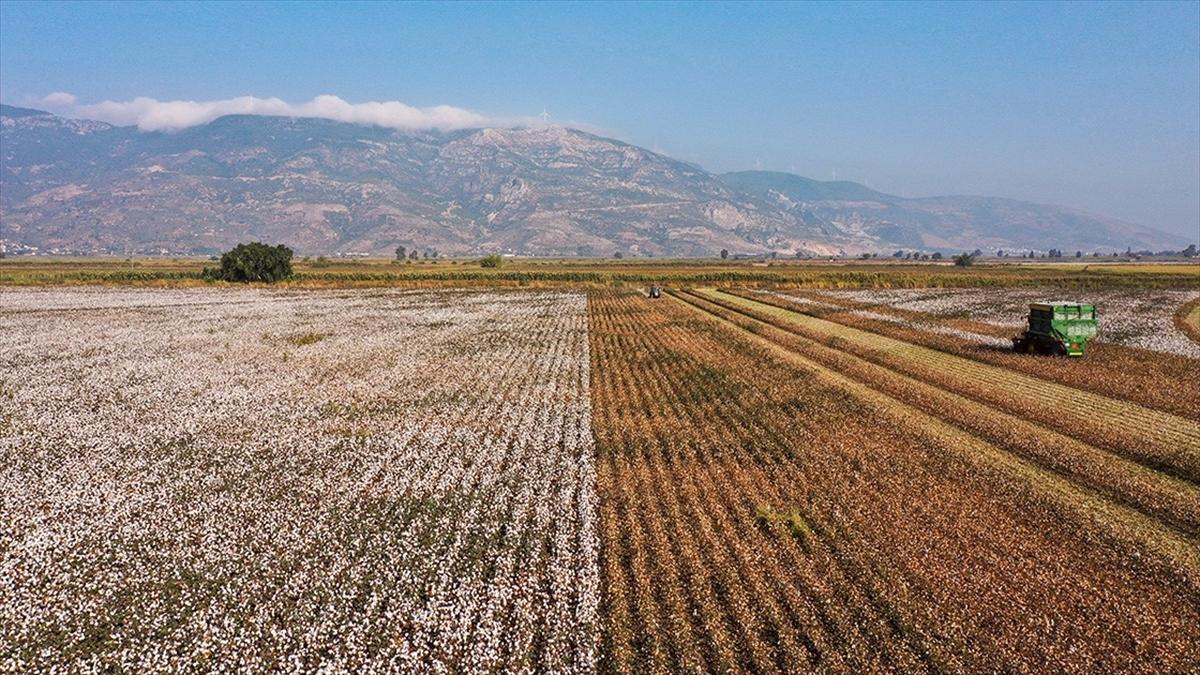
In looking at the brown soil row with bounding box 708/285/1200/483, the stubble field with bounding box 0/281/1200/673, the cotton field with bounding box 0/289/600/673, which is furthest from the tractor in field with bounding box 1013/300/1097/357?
the cotton field with bounding box 0/289/600/673

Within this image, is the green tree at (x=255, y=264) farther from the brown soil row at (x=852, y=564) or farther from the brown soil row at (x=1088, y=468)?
the brown soil row at (x=1088, y=468)

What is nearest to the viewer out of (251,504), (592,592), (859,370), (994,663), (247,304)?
(994,663)

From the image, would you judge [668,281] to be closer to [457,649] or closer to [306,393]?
[306,393]

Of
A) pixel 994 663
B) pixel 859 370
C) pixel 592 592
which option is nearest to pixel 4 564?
pixel 592 592

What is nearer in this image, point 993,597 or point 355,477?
point 993,597

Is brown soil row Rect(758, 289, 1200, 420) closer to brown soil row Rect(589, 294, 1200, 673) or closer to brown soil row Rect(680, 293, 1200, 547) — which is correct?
brown soil row Rect(680, 293, 1200, 547)

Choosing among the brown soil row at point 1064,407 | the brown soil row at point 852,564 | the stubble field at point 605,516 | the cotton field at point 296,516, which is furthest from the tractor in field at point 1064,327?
the cotton field at point 296,516

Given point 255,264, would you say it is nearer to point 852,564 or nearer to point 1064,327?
point 1064,327
